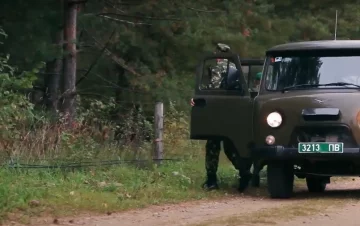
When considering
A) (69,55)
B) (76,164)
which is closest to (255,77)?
(76,164)

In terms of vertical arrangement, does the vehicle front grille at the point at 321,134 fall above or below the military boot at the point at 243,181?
above

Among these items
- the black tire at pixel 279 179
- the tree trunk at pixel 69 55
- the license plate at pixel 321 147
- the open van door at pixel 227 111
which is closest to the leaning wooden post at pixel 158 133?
the open van door at pixel 227 111

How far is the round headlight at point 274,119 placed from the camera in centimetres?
1305

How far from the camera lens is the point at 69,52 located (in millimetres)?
20234

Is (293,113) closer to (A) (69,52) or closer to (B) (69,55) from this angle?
(A) (69,52)

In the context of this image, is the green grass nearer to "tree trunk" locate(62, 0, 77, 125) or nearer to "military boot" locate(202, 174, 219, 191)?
"military boot" locate(202, 174, 219, 191)

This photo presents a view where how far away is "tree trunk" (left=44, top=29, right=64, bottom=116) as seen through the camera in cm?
2089

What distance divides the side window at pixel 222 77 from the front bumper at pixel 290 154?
3.67ft

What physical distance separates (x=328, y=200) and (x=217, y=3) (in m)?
9.77

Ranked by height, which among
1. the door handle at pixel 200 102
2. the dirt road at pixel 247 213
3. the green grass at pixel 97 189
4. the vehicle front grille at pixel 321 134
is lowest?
the dirt road at pixel 247 213

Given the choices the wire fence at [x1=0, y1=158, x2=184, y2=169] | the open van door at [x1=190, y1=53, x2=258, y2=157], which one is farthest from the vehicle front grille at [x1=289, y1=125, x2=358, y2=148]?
the wire fence at [x1=0, y1=158, x2=184, y2=169]

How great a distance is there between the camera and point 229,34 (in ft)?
71.3

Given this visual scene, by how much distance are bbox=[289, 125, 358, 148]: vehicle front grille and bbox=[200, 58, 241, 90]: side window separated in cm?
130

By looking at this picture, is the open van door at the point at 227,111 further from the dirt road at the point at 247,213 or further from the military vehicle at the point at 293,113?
the dirt road at the point at 247,213
